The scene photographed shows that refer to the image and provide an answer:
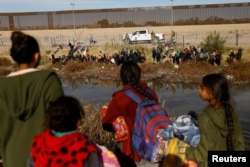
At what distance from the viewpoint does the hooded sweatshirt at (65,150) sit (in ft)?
7.20

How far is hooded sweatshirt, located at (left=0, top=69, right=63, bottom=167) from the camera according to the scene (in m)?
2.42

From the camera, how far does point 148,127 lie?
3.17 meters

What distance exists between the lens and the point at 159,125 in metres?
3.16

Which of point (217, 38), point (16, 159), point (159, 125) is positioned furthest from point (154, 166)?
point (217, 38)

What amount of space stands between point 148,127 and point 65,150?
1.10m

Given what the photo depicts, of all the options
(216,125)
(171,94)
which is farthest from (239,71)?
(216,125)

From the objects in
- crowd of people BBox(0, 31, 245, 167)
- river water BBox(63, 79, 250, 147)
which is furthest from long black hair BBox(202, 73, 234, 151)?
river water BBox(63, 79, 250, 147)

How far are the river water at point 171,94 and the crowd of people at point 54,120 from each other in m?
9.78

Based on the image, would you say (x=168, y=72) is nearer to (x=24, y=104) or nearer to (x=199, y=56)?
(x=199, y=56)

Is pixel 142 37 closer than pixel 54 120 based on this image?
No

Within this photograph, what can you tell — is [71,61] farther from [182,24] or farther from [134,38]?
[182,24]

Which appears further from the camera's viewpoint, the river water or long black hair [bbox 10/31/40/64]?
the river water

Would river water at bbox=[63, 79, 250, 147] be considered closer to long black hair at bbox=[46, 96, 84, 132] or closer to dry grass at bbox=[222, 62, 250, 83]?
dry grass at bbox=[222, 62, 250, 83]

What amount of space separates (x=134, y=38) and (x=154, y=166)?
35.4 m
